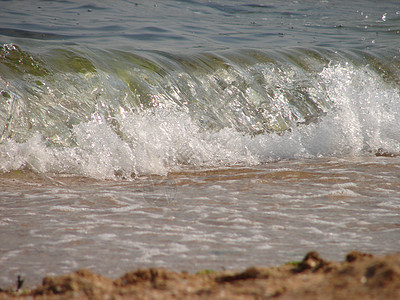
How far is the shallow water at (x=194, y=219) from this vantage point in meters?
2.53

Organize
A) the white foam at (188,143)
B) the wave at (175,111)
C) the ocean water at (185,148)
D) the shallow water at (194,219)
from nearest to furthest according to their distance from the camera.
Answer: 1. the shallow water at (194,219)
2. the ocean water at (185,148)
3. the white foam at (188,143)
4. the wave at (175,111)

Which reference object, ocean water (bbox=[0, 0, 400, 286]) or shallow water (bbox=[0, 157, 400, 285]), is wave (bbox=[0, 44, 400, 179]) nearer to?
ocean water (bbox=[0, 0, 400, 286])

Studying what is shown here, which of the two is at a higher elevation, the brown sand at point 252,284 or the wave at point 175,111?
the wave at point 175,111

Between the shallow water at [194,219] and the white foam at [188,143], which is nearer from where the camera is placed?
→ the shallow water at [194,219]

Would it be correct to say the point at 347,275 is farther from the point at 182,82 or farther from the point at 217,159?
the point at 182,82

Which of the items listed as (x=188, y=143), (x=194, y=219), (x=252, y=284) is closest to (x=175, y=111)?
(x=188, y=143)

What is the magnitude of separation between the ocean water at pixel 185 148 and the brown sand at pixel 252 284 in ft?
1.12

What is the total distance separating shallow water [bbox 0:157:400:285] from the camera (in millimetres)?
2531

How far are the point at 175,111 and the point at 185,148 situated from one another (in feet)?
2.97

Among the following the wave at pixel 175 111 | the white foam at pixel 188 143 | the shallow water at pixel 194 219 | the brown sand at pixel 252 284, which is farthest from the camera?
the wave at pixel 175 111

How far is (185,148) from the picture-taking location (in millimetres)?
5410

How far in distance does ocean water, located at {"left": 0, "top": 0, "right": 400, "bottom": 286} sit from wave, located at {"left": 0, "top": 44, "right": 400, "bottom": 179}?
0.02m

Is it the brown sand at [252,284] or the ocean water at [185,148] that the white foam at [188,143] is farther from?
the brown sand at [252,284]

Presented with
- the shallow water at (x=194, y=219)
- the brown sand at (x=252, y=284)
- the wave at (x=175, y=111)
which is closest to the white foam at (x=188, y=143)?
the wave at (x=175, y=111)
